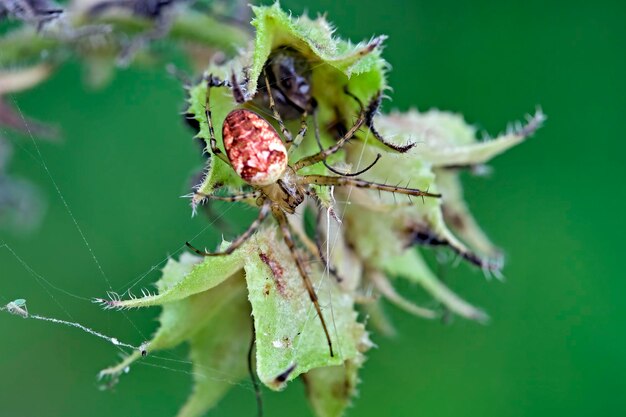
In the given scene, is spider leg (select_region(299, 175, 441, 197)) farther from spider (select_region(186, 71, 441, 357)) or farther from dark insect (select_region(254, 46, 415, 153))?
dark insect (select_region(254, 46, 415, 153))

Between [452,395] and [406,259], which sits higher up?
[452,395]

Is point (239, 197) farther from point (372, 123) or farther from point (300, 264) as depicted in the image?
point (372, 123)

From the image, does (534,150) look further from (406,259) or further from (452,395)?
(406,259)

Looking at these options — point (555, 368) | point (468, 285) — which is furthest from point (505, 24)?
point (555, 368)

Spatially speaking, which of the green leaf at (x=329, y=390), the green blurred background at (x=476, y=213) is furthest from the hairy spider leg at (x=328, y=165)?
the green blurred background at (x=476, y=213)

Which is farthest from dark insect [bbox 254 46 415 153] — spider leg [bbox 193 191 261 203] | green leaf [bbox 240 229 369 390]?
green leaf [bbox 240 229 369 390]

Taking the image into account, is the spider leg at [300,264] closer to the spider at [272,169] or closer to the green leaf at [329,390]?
the spider at [272,169]
